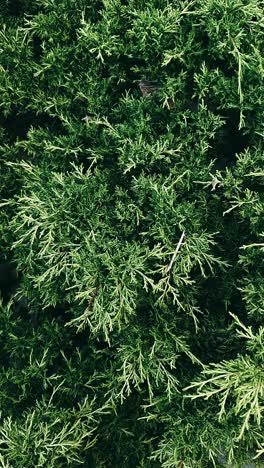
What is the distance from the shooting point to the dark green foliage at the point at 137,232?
6.29 feet

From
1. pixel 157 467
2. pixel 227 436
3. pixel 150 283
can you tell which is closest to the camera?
pixel 150 283

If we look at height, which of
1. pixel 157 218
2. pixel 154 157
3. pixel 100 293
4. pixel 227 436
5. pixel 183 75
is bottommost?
pixel 227 436

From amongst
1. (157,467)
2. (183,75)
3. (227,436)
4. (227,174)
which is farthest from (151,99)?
(157,467)

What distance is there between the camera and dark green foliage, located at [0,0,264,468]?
1918 millimetres

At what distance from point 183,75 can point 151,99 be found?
0.15 meters

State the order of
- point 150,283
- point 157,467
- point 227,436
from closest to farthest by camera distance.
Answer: point 150,283 < point 227,436 < point 157,467

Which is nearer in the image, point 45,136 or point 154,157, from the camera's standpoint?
point 154,157

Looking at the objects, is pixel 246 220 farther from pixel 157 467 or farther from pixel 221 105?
pixel 157 467

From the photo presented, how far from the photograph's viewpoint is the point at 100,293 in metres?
1.92

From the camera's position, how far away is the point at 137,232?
2.04 metres

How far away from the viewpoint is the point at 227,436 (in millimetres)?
2021

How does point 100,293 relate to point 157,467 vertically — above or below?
above

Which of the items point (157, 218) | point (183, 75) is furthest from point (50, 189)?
point (183, 75)

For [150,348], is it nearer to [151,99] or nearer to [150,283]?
[150,283]
